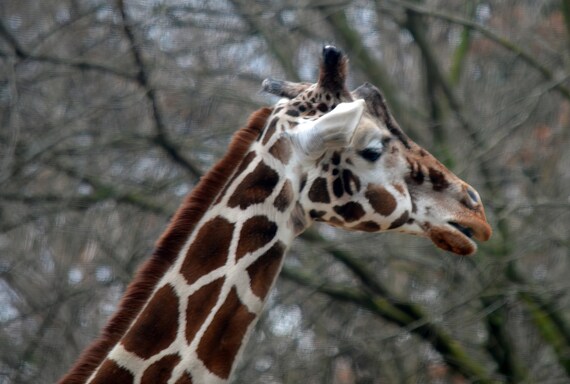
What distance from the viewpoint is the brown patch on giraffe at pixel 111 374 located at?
3.99 meters

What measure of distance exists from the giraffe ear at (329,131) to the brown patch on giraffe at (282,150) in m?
0.03

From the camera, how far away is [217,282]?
13.8 ft

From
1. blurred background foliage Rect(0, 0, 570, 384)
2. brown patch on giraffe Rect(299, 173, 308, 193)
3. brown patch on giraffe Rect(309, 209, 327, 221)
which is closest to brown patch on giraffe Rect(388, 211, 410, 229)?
brown patch on giraffe Rect(309, 209, 327, 221)

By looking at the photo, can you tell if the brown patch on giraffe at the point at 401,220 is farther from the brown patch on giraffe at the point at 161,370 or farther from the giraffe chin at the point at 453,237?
the brown patch on giraffe at the point at 161,370

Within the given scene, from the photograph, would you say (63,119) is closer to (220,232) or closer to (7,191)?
(7,191)

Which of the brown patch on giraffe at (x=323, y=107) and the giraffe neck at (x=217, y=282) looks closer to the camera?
the giraffe neck at (x=217, y=282)

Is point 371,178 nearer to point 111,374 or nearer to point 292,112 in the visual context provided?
point 292,112

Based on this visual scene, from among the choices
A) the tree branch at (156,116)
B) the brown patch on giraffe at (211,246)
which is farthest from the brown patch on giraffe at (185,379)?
the tree branch at (156,116)

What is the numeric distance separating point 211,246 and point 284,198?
0.34 metres

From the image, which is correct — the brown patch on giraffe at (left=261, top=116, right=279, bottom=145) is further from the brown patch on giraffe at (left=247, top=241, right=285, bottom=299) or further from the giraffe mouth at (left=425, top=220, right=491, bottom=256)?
the giraffe mouth at (left=425, top=220, right=491, bottom=256)

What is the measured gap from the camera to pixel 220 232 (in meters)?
4.26

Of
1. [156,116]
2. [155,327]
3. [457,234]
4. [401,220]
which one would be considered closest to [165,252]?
[155,327]

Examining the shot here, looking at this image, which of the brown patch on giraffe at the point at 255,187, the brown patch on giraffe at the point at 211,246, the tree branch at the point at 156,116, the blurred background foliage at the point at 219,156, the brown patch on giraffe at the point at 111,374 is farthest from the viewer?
the blurred background foliage at the point at 219,156

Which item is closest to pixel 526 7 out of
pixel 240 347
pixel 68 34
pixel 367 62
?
pixel 367 62
